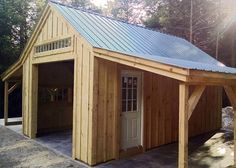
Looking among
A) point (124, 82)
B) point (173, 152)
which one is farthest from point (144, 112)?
point (173, 152)

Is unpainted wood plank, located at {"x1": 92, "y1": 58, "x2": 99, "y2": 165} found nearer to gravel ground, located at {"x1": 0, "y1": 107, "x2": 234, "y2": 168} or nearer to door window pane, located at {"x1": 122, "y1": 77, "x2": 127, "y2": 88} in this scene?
gravel ground, located at {"x1": 0, "y1": 107, "x2": 234, "y2": 168}

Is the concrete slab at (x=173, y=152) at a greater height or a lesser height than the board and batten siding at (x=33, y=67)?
lesser

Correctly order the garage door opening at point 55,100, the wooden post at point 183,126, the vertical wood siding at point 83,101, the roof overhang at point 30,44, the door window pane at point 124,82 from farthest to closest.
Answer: the garage door opening at point 55,100
the roof overhang at point 30,44
the door window pane at point 124,82
the vertical wood siding at point 83,101
the wooden post at point 183,126

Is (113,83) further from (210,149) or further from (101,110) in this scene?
(210,149)

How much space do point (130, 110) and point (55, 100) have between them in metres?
4.58

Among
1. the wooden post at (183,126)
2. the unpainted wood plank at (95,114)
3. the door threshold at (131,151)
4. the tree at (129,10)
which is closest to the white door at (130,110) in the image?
the door threshold at (131,151)

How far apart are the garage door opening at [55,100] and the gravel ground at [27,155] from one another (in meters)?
1.09

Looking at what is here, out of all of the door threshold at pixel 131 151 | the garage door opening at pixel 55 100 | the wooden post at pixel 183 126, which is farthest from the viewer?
the garage door opening at pixel 55 100

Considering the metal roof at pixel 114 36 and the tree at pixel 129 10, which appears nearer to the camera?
the metal roof at pixel 114 36

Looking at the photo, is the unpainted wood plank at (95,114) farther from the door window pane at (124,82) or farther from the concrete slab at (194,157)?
the door window pane at (124,82)

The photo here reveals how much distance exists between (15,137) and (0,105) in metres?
9.07

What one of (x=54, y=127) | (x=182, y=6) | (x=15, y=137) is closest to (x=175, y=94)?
(x=54, y=127)

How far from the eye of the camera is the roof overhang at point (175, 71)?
165 inches

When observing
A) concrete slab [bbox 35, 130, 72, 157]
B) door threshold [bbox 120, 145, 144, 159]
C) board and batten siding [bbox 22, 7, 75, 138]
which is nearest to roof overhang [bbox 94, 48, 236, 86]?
board and batten siding [bbox 22, 7, 75, 138]
